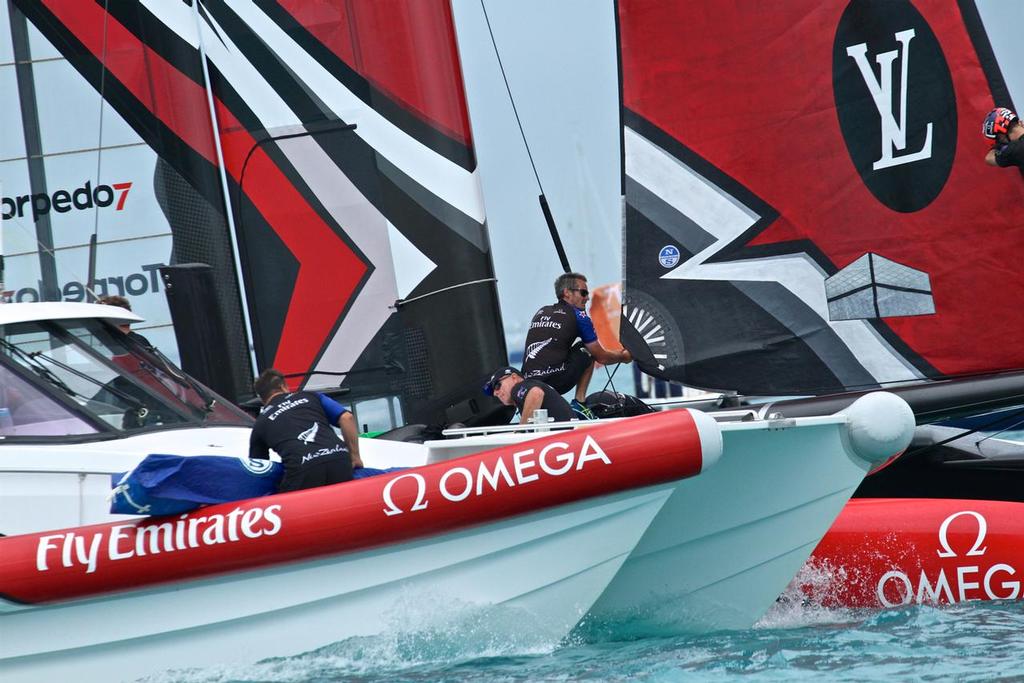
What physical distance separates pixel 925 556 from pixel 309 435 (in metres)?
2.83

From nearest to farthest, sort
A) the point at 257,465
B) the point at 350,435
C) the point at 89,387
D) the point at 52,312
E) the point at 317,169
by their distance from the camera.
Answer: the point at 257,465 → the point at 350,435 → the point at 89,387 → the point at 52,312 → the point at 317,169

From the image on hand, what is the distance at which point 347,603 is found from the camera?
16.9 ft

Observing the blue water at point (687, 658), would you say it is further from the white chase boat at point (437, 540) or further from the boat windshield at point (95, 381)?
the boat windshield at point (95, 381)

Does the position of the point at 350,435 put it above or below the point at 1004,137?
below

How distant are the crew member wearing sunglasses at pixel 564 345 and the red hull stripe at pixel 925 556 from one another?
1.67m

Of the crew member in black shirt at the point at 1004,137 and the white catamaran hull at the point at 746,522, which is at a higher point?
the crew member in black shirt at the point at 1004,137

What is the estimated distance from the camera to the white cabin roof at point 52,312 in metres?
5.90

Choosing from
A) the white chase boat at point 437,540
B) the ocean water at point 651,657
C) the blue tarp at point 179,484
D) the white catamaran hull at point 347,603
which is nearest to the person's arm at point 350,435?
the blue tarp at point 179,484

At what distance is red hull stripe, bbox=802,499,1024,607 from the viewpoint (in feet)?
19.9

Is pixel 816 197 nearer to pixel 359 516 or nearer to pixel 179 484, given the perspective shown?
pixel 359 516

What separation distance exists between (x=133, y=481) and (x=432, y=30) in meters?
4.11

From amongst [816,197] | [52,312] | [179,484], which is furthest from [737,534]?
[52,312]

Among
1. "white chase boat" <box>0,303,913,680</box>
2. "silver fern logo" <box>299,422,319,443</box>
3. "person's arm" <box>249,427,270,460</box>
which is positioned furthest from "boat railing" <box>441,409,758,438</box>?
"person's arm" <box>249,427,270,460</box>

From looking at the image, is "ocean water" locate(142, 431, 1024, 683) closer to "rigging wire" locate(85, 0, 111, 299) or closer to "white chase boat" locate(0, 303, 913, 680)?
"white chase boat" locate(0, 303, 913, 680)
